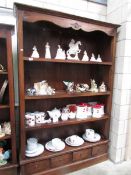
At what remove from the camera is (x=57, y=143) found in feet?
5.66

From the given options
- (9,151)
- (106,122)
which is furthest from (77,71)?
(9,151)

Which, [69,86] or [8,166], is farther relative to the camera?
[69,86]

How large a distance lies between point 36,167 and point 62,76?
3.38 ft

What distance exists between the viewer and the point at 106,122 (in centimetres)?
190

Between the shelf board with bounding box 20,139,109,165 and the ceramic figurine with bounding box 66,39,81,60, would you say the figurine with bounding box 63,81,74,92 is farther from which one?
the shelf board with bounding box 20,139,109,165

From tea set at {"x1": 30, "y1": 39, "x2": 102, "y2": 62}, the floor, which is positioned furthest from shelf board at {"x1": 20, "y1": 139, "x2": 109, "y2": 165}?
tea set at {"x1": 30, "y1": 39, "x2": 102, "y2": 62}

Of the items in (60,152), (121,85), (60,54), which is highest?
(60,54)

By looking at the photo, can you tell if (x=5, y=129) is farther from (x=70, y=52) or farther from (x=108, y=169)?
(x=108, y=169)

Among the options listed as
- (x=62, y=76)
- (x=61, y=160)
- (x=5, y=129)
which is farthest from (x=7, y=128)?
(x=62, y=76)

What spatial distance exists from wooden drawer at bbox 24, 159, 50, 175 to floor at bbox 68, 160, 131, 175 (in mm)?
354

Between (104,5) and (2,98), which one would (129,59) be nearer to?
(104,5)

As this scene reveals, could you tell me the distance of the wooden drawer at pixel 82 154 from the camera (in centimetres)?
176

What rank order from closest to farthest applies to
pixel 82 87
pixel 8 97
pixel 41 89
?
1. pixel 8 97
2. pixel 41 89
3. pixel 82 87

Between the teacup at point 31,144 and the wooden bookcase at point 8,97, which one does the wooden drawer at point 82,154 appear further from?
the wooden bookcase at point 8,97
